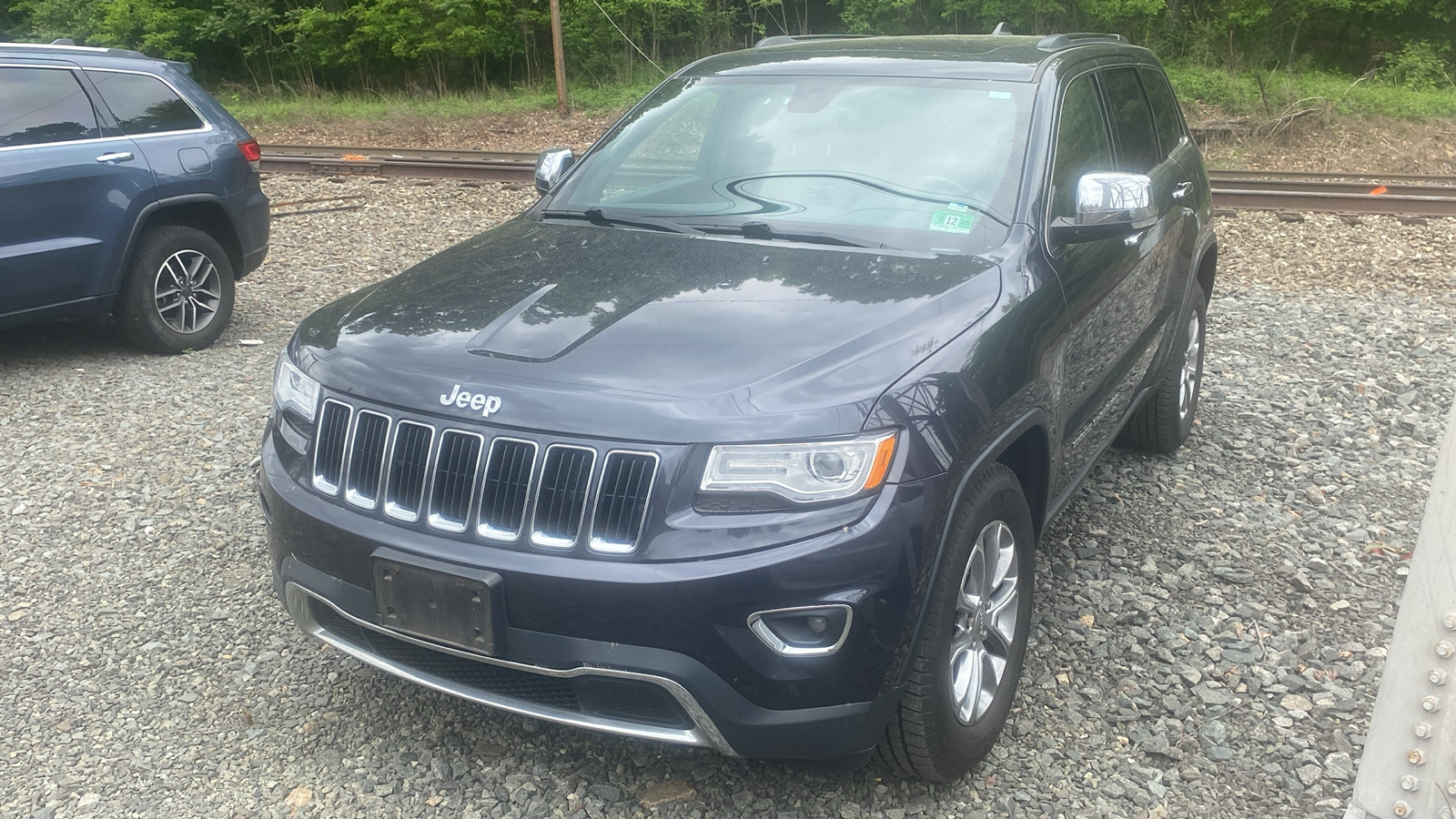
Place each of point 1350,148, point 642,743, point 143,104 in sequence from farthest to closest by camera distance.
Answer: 1. point 1350,148
2. point 143,104
3. point 642,743

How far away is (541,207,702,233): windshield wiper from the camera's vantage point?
140 inches

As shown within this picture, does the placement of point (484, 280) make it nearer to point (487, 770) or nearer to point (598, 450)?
point (598, 450)

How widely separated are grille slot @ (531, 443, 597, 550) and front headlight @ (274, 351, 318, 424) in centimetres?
74

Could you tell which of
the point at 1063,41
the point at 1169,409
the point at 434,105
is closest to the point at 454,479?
the point at 1063,41

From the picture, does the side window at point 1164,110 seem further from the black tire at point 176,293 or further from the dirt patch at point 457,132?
the dirt patch at point 457,132

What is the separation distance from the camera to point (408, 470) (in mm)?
2617

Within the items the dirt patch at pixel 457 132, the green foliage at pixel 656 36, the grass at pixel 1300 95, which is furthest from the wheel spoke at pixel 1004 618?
the dirt patch at pixel 457 132

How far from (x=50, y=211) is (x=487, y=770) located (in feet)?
15.0

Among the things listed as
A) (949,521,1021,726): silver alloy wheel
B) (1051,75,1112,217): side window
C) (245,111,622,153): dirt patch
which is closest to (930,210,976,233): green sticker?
Answer: (1051,75,1112,217): side window

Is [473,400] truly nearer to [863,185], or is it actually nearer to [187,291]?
[863,185]

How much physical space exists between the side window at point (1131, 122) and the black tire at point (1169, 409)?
727mm

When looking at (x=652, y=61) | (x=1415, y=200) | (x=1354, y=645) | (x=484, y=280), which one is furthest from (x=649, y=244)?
(x=652, y=61)

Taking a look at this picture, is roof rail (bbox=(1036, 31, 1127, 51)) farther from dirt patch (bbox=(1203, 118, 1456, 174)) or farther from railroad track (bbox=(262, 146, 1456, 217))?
dirt patch (bbox=(1203, 118, 1456, 174))

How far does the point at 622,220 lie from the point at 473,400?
130 centimetres
